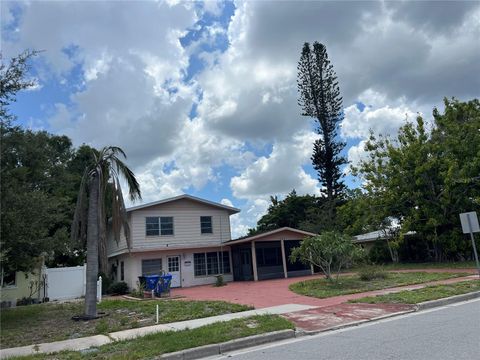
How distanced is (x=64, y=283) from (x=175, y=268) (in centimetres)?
680

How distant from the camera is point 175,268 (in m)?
26.8

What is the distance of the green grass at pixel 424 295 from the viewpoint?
12016mm

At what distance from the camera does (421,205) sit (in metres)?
27.4

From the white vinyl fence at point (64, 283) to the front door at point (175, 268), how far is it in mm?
5474

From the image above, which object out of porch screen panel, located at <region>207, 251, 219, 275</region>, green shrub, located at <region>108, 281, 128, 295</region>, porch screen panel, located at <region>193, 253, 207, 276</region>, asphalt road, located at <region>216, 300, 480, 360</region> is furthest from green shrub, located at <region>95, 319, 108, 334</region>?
porch screen panel, located at <region>207, 251, 219, 275</region>

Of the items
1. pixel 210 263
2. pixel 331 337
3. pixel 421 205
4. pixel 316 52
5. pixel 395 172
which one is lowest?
pixel 331 337

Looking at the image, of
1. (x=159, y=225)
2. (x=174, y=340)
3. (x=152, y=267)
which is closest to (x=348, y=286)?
(x=174, y=340)

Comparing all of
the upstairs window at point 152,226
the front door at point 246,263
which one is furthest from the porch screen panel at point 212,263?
the upstairs window at point 152,226

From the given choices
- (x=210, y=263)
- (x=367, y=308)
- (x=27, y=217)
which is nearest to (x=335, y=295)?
(x=367, y=308)

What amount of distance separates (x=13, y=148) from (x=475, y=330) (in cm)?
1270

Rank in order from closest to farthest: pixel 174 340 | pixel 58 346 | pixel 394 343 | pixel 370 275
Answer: pixel 394 343, pixel 174 340, pixel 58 346, pixel 370 275

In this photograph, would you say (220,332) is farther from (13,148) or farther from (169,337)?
(13,148)

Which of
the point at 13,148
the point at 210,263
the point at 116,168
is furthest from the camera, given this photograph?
the point at 210,263

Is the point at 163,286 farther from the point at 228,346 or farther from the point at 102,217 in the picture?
the point at 228,346
